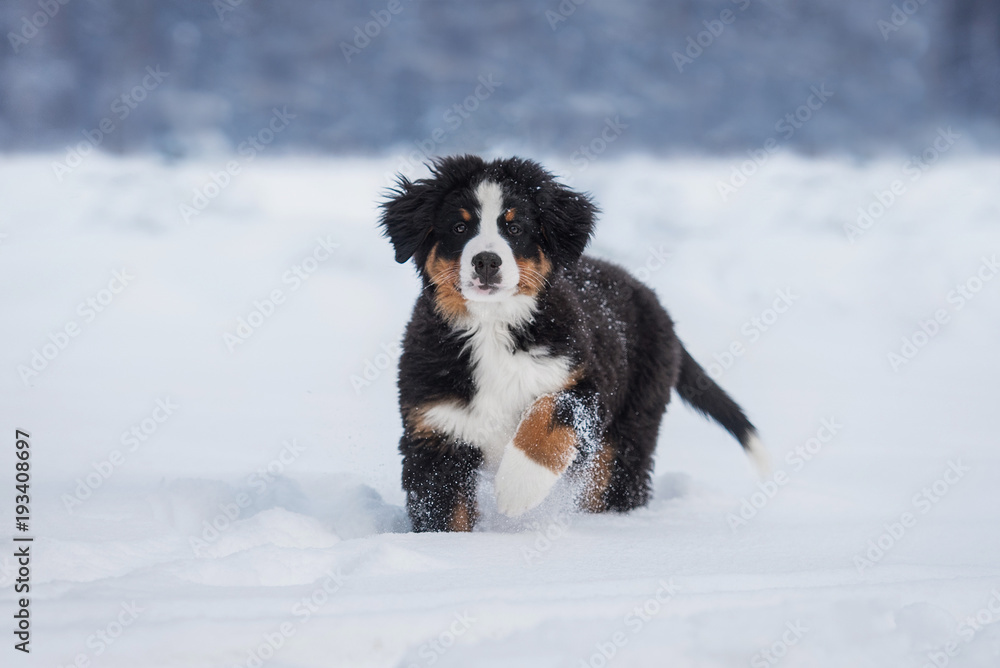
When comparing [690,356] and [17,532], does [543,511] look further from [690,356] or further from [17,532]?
[17,532]

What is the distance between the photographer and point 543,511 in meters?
3.37

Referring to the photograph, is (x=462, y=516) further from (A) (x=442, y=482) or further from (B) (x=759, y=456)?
(B) (x=759, y=456)

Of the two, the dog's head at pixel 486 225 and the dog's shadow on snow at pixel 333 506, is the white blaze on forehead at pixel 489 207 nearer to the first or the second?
the dog's head at pixel 486 225

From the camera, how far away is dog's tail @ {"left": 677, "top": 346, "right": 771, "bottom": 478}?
390 centimetres

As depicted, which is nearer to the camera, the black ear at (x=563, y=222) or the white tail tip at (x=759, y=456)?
the black ear at (x=563, y=222)

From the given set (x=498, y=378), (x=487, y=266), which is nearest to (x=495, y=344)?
(x=498, y=378)

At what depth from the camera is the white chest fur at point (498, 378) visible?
303 cm

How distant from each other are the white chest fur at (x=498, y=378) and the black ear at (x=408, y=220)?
1.06 feet

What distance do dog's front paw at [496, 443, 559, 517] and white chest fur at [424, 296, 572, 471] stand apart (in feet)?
0.62

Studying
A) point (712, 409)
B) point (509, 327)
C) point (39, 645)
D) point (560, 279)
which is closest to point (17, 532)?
point (39, 645)

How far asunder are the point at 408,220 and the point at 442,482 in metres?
0.92

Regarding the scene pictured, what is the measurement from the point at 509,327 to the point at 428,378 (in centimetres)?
33

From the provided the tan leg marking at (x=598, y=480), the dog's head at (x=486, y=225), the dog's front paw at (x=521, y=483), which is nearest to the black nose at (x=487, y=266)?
the dog's head at (x=486, y=225)

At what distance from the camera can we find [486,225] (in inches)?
118
